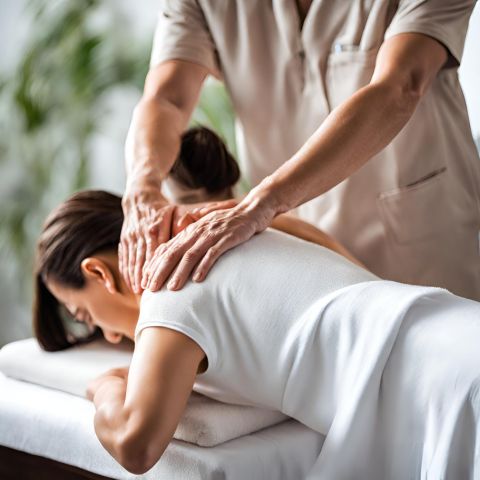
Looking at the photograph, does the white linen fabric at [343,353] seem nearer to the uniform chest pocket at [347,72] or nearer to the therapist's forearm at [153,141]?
the therapist's forearm at [153,141]

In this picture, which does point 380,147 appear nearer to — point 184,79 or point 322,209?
point 322,209

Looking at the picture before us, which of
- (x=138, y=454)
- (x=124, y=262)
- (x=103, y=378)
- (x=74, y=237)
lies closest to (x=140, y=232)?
(x=124, y=262)

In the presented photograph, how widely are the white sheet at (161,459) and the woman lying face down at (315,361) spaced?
3.1 inches

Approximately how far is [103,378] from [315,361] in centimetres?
49

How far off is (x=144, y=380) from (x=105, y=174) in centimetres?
270

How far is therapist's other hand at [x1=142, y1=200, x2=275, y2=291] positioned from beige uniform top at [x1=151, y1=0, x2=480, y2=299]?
24.0 inches

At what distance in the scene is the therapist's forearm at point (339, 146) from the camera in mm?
1888

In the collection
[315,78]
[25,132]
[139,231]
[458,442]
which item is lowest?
[25,132]

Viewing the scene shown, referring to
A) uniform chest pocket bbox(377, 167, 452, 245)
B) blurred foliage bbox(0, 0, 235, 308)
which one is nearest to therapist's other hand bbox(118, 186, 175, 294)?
uniform chest pocket bbox(377, 167, 452, 245)

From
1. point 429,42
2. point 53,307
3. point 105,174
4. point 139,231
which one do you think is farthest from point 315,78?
point 105,174

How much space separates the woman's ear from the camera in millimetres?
2004

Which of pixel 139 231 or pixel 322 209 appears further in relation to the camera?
pixel 322 209

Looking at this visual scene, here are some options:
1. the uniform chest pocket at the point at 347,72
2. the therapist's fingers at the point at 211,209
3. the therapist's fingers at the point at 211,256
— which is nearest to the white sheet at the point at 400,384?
the therapist's fingers at the point at 211,256

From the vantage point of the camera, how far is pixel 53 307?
2242 mm
